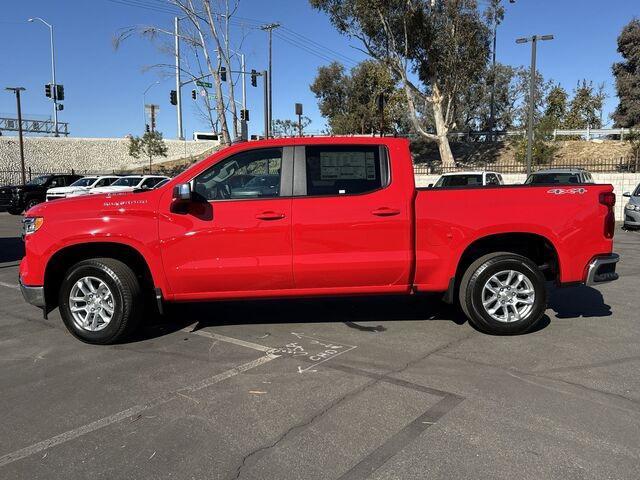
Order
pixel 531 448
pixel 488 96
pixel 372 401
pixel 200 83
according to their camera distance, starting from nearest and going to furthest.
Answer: pixel 531 448, pixel 372 401, pixel 200 83, pixel 488 96

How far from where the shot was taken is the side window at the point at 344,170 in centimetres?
524

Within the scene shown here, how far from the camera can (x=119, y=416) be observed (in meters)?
3.79

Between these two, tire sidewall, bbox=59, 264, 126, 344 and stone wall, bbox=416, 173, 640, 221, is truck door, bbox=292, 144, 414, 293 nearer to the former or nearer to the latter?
tire sidewall, bbox=59, 264, 126, 344

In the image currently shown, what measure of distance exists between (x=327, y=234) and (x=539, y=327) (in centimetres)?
261

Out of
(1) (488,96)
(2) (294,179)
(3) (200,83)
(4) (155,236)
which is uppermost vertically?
(1) (488,96)

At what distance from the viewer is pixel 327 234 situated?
5133 mm

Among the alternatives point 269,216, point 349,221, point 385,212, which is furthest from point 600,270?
point 269,216

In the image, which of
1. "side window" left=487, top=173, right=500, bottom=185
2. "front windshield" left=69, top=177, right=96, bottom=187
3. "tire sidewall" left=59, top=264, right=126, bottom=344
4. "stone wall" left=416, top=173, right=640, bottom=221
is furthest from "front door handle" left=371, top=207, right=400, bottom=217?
"front windshield" left=69, top=177, right=96, bottom=187

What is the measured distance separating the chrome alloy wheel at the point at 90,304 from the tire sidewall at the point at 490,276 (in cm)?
365

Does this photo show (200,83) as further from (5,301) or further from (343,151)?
(343,151)

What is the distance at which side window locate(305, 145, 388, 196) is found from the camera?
5.24m

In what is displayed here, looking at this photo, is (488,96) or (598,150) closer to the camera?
(598,150)

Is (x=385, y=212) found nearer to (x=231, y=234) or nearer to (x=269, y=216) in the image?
(x=269, y=216)

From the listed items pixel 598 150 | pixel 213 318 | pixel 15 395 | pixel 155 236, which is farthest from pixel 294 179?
pixel 598 150
